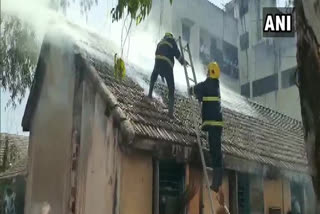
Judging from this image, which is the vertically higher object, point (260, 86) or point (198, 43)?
point (198, 43)

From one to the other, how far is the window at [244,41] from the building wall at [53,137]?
2392 cm

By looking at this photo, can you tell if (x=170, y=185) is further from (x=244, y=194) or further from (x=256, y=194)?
(x=256, y=194)

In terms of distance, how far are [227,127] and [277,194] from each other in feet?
7.47

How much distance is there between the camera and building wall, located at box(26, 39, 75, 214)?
9.73 metres

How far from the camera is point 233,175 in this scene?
437 inches

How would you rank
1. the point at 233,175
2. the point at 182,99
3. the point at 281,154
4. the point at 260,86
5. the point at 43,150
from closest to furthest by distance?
the point at 43,150
the point at 233,175
the point at 182,99
the point at 281,154
the point at 260,86

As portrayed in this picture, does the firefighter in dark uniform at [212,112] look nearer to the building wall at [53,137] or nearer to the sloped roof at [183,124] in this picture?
the sloped roof at [183,124]

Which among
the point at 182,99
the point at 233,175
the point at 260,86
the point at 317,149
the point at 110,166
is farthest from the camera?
the point at 260,86

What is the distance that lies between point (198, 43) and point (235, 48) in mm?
5005

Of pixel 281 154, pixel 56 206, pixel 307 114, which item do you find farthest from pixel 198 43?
pixel 307 114

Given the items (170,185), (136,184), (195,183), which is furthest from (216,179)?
(136,184)

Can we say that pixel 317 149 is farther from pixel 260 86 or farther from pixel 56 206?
pixel 260 86

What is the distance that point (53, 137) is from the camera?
10.2 meters

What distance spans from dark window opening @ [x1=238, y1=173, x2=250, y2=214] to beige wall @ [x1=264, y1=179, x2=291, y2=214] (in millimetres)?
728
